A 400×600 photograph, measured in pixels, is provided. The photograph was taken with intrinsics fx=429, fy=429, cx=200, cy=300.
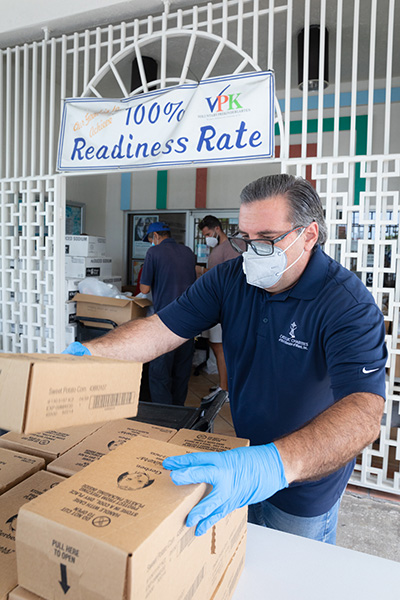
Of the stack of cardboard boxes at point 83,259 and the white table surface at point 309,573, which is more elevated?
the stack of cardboard boxes at point 83,259

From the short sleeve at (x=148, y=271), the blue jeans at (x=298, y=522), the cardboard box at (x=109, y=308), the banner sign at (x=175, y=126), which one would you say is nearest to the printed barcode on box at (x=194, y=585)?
the blue jeans at (x=298, y=522)

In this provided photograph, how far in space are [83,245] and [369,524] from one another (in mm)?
3285

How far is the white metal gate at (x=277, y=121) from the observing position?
269cm

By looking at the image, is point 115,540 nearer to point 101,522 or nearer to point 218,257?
point 101,522

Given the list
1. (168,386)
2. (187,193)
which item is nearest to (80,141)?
(168,386)

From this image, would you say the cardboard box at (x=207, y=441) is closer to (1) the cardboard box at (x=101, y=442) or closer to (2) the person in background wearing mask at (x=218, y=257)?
(1) the cardboard box at (x=101, y=442)

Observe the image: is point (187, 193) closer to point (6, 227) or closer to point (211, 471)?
point (6, 227)

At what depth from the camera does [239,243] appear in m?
1.65

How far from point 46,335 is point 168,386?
118 cm

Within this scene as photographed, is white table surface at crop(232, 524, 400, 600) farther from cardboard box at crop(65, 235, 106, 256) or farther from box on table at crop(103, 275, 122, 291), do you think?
box on table at crop(103, 275, 122, 291)

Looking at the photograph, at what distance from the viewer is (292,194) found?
142cm

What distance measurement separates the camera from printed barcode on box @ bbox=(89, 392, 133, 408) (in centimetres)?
83

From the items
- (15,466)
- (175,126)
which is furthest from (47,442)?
(175,126)

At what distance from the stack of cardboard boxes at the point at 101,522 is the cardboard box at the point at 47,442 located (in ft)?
0.33
